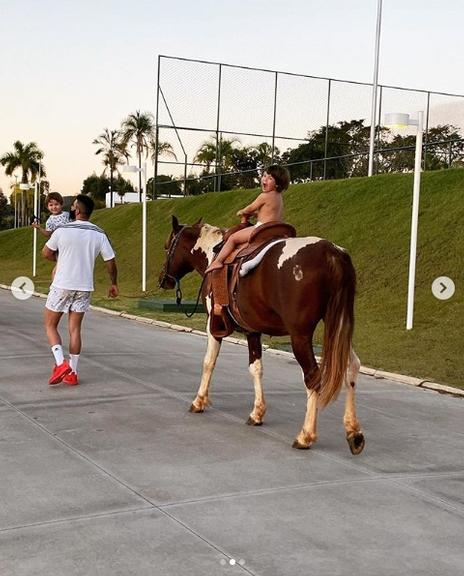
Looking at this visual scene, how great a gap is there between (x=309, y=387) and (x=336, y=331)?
1.79 feet

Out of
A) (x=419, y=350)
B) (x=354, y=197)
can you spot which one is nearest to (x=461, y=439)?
(x=419, y=350)

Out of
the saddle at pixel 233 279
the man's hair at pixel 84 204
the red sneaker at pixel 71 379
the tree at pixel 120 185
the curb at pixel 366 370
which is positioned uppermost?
the tree at pixel 120 185

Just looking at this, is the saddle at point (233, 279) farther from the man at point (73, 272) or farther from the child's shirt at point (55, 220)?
the child's shirt at point (55, 220)

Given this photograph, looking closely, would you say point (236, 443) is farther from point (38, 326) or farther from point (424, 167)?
point (424, 167)

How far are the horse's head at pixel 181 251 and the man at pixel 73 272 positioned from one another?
2.34 ft

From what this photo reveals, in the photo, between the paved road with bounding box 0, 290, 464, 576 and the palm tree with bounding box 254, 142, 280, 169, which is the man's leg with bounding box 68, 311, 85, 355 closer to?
the paved road with bounding box 0, 290, 464, 576

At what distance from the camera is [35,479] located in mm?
5477

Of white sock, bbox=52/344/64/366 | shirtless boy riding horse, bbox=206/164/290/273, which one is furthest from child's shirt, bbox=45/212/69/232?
shirtless boy riding horse, bbox=206/164/290/273

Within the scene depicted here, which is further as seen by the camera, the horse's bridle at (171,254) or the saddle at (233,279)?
the horse's bridle at (171,254)

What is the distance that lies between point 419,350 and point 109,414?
6.80 m

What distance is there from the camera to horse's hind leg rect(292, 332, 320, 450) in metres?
6.50

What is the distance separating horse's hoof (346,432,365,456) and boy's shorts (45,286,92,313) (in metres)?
4.01

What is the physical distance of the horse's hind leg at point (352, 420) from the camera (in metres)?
6.43

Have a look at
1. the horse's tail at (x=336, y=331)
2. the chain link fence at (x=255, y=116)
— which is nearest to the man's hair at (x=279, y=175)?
the horse's tail at (x=336, y=331)
